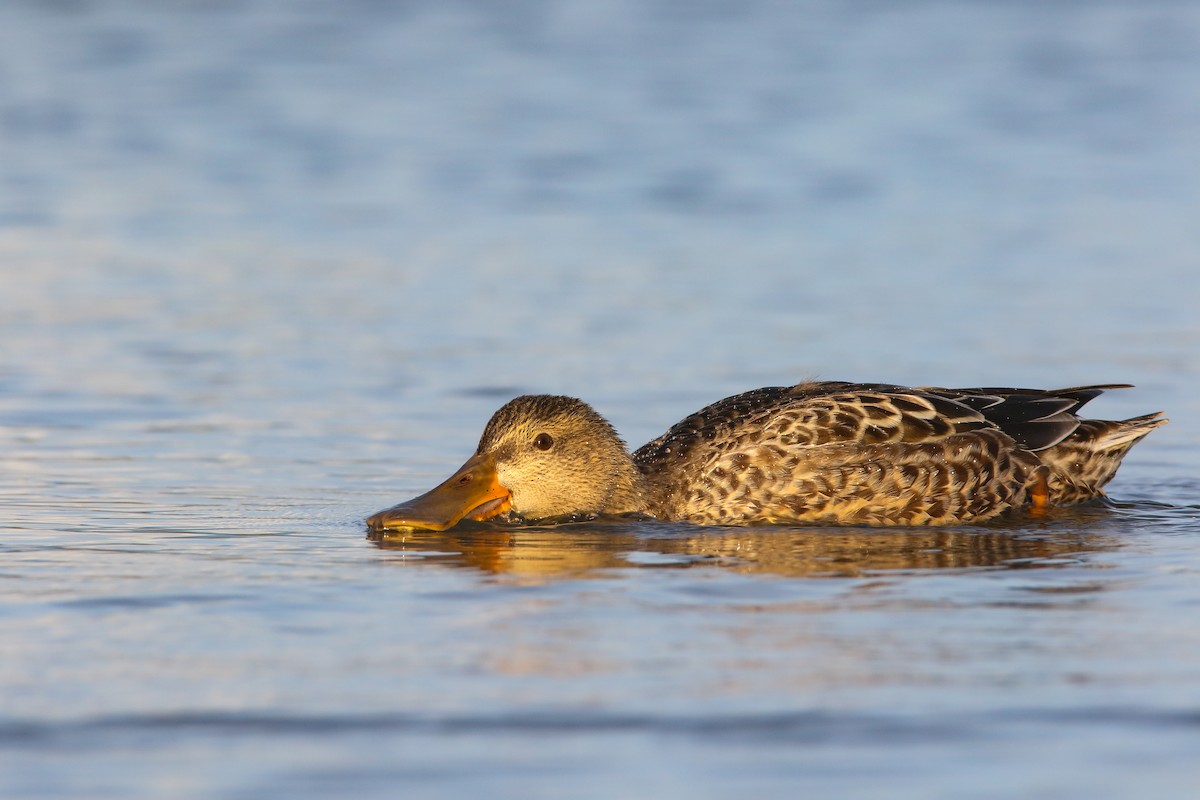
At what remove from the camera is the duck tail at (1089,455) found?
31.9 ft

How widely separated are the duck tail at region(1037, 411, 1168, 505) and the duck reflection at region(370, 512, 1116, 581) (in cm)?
31

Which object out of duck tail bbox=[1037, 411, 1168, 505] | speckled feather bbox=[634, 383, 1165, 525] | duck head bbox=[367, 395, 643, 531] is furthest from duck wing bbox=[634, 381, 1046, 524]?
duck head bbox=[367, 395, 643, 531]

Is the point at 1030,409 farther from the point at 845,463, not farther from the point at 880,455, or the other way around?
the point at 845,463

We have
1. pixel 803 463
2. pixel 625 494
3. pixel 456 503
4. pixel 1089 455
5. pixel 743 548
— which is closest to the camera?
pixel 743 548

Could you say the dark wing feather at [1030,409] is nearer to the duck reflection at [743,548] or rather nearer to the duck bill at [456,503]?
the duck reflection at [743,548]

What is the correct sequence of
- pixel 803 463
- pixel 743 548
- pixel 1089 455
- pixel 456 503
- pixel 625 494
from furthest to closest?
pixel 1089 455 → pixel 625 494 → pixel 803 463 → pixel 456 503 → pixel 743 548

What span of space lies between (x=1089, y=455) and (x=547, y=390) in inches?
138

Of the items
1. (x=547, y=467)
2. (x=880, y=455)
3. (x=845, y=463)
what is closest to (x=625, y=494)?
(x=547, y=467)

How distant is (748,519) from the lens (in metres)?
9.34

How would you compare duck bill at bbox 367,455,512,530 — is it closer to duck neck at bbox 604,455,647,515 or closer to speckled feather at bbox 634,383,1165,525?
duck neck at bbox 604,455,647,515

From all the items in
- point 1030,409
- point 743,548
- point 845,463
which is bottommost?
point 743,548

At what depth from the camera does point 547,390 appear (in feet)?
38.5

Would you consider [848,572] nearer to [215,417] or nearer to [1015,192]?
[215,417]

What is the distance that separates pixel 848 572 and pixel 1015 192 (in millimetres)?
10539
